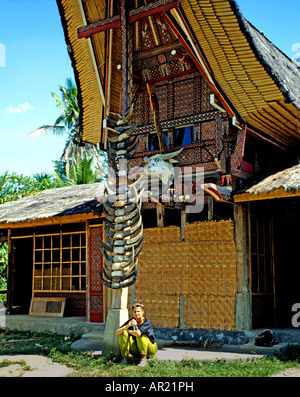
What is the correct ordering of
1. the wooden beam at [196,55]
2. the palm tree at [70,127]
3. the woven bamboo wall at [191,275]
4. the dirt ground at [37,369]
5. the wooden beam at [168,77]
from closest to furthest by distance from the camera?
the dirt ground at [37,369], the wooden beam at [196,55], the woven bamboo wall at [191,275], the wooden beam at [168,77], the palm tree at [70,127]

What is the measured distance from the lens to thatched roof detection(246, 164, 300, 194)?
7.69 m

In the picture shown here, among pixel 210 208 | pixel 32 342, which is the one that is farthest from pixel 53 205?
pixel 210 208

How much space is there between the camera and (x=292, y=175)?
320 inches

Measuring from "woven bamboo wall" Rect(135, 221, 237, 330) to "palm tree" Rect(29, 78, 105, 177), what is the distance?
17.5m

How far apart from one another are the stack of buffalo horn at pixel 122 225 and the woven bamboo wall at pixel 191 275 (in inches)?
76.4

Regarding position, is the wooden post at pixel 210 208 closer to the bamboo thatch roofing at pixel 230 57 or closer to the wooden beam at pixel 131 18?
the bamboo thatch roofing at pixel 230 57

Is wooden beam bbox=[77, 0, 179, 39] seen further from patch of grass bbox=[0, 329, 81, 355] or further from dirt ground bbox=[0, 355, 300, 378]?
dirt ground bbox=[0, 355, 300, 378]

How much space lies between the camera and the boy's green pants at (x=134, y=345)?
6.39 m

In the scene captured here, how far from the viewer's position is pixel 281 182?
312 inches

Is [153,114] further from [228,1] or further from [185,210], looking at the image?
[228,1]

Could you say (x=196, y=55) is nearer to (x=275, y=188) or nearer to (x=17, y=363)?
(x=275, y=188)

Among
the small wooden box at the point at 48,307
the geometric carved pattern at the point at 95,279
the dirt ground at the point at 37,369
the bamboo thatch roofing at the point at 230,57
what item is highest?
the bamboo thatch roofing at the point at 230,57

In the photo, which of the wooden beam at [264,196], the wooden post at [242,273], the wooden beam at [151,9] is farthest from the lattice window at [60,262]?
the wooden beam at [151,9]
